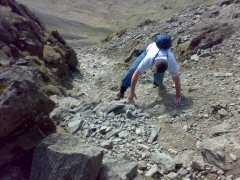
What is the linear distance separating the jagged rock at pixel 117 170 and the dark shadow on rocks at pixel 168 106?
4.43 metres

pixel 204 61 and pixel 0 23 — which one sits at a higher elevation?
pixel 0 23

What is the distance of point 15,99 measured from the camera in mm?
8766

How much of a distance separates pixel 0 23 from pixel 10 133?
16.1 meters

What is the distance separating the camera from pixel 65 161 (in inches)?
329

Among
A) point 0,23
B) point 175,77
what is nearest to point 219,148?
point 175,77

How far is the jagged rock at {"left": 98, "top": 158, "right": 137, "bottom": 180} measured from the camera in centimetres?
873

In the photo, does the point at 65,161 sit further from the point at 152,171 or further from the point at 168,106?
the point at 168,106

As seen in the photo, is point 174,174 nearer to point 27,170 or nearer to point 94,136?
point 94,136

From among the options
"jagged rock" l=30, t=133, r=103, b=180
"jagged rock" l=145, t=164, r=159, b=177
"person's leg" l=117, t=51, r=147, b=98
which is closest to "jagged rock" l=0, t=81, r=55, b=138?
"jagged rock" l=30, t=133, r=103, b=180

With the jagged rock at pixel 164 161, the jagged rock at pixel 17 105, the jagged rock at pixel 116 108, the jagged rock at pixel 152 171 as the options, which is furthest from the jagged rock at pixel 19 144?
the jagged rock at pixel 116 108

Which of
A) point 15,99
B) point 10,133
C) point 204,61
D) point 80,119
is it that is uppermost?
point 15,99

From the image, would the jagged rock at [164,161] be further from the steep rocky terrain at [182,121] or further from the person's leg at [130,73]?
the person's leg at [130,73]

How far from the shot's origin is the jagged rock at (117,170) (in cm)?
873

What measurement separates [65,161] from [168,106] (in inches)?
263
